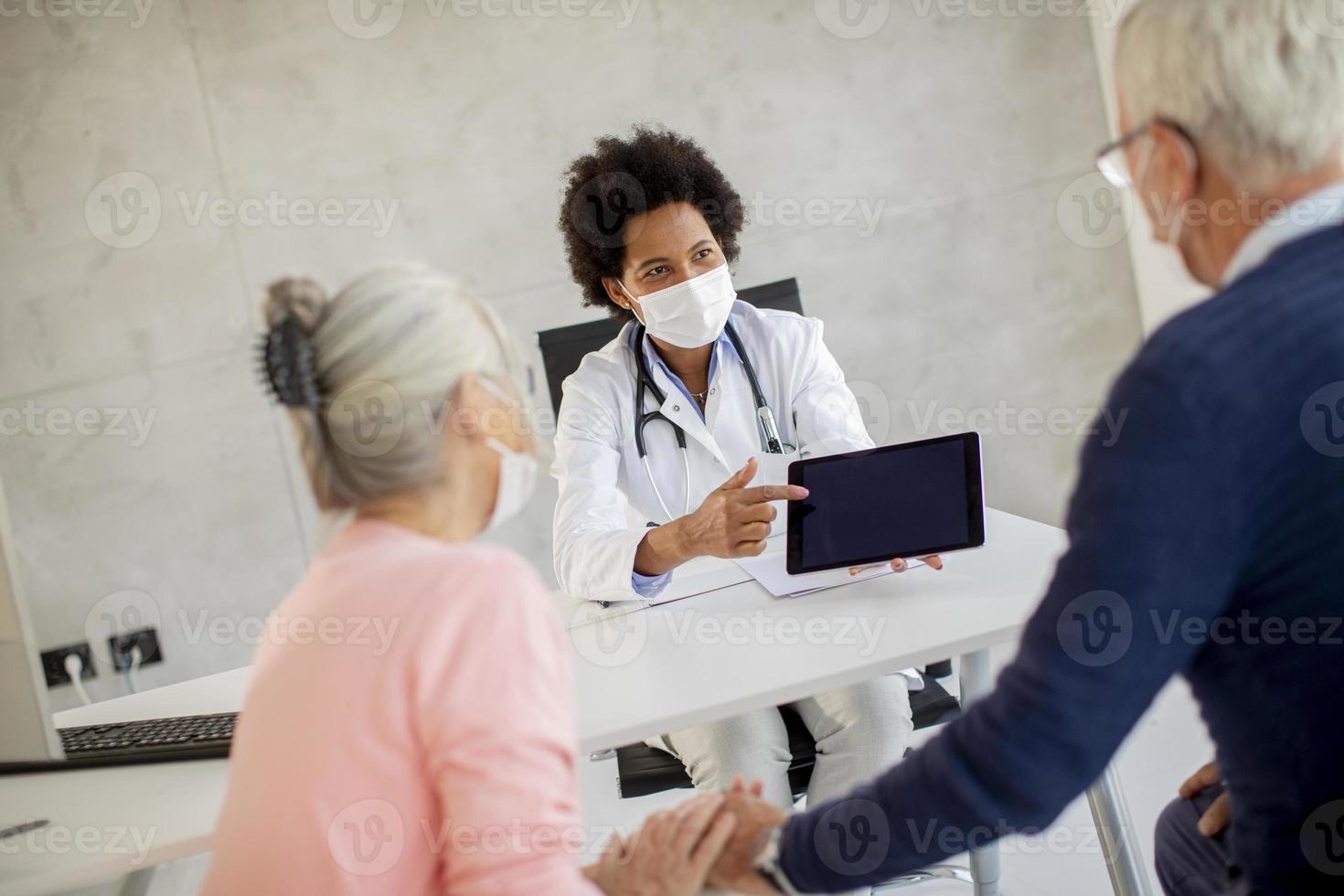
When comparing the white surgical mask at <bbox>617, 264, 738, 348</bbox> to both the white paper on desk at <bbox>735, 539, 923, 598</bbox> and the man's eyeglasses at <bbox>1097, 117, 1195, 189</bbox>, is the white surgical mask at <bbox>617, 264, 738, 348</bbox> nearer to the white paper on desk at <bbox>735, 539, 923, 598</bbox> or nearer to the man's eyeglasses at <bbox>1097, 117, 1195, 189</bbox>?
the white paper on desk at <bbox>735, 539, 923, 598</bbox>

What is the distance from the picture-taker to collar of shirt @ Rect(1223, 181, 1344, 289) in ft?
2.98

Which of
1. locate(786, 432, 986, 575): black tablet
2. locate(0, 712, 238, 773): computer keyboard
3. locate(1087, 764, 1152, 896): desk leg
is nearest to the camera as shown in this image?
locate(0, 712, 238, 773): computer keyboard

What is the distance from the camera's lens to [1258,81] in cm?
90

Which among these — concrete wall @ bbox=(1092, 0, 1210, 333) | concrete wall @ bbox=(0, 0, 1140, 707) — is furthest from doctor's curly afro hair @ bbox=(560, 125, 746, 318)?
concrete wall @ bbox=(1092, 0, 1210, 333)

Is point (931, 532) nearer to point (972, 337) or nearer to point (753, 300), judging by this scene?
point (753, 300)

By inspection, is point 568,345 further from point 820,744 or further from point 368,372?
point 368,372

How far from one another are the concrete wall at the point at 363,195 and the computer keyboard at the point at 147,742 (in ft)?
6.26

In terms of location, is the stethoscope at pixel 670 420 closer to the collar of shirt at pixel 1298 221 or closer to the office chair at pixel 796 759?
the office chair at pixel 796 759

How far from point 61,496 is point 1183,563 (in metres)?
3.46

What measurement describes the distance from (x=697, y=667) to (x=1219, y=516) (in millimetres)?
840

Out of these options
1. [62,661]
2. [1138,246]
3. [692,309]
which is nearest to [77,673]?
[62,661]

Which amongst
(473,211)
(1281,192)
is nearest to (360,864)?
(1281,192)

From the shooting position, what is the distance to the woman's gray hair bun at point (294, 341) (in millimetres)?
1004

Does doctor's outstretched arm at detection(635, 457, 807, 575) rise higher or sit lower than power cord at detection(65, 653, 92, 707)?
higher
